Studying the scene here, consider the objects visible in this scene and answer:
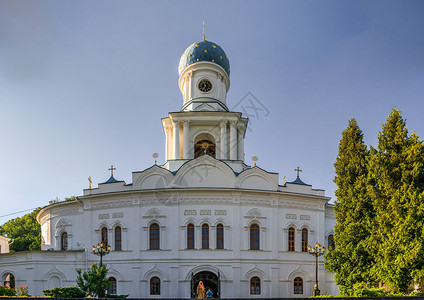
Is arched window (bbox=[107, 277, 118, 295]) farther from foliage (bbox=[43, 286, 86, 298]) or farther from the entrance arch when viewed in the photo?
foliage (bbox=[43, 286, 86, 298])

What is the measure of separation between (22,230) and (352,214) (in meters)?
48.3

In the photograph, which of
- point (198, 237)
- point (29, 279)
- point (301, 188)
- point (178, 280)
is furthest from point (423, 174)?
point (29, 279)

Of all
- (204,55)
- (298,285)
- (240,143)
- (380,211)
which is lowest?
(298,285)

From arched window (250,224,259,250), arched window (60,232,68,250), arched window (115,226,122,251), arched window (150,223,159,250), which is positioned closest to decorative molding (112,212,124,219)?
arched window (115,226,122,251)

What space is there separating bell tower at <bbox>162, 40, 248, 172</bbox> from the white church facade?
2.70 meters

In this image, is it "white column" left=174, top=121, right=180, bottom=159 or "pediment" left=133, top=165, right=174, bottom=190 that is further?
"white column" left=174, top=121, right=180, bottom=159

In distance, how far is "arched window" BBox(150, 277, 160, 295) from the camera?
26734 millimetres

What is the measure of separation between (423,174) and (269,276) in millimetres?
11570

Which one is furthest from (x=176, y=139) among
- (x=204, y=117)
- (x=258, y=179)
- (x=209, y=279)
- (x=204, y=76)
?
(x=209, y=279)

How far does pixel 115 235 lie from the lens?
2806 centimetres

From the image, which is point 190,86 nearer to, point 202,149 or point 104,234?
point 202,149

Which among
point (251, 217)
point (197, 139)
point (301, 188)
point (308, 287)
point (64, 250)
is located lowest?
point (308, 287)

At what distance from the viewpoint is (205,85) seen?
3488 centimetres

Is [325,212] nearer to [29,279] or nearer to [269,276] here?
[269,276]
